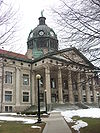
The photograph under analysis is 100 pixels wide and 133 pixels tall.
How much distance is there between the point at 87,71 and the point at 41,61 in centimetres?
4254

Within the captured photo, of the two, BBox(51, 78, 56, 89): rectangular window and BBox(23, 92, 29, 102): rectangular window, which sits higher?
BBox(51, 78, 56, 89): rectangular window

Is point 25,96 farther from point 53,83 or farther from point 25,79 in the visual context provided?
point 53,83

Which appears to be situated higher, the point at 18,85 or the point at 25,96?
the point at 18,85

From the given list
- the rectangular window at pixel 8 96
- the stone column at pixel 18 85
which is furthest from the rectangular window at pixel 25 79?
the rectangular window at pixel 8 96

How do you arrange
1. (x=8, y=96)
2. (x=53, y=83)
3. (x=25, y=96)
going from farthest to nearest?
(x=53, y=83), (x=25, y=96), (x=8, y=96)

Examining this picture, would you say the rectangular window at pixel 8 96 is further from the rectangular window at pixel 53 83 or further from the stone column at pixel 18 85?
the rectangular window at pixel 53 83

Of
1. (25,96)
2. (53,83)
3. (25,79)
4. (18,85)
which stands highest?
(25,79)

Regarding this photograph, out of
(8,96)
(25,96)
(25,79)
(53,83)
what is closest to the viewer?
(8,96)

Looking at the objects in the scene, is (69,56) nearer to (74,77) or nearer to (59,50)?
(59,50)

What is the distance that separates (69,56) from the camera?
11711 millimetres

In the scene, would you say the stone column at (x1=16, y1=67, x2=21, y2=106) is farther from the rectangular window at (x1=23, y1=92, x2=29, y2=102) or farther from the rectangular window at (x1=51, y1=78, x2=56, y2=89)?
the rectangular window at (x1=51, y1=78, x2=56, y2=89)

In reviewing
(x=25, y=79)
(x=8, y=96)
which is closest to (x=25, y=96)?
(x=25, y=79)

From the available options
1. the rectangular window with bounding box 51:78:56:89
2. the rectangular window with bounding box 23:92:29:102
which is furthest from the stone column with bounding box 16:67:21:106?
the rectangular window with bounding box 51:78:56:89

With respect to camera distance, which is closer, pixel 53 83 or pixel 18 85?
pixel 18 85
